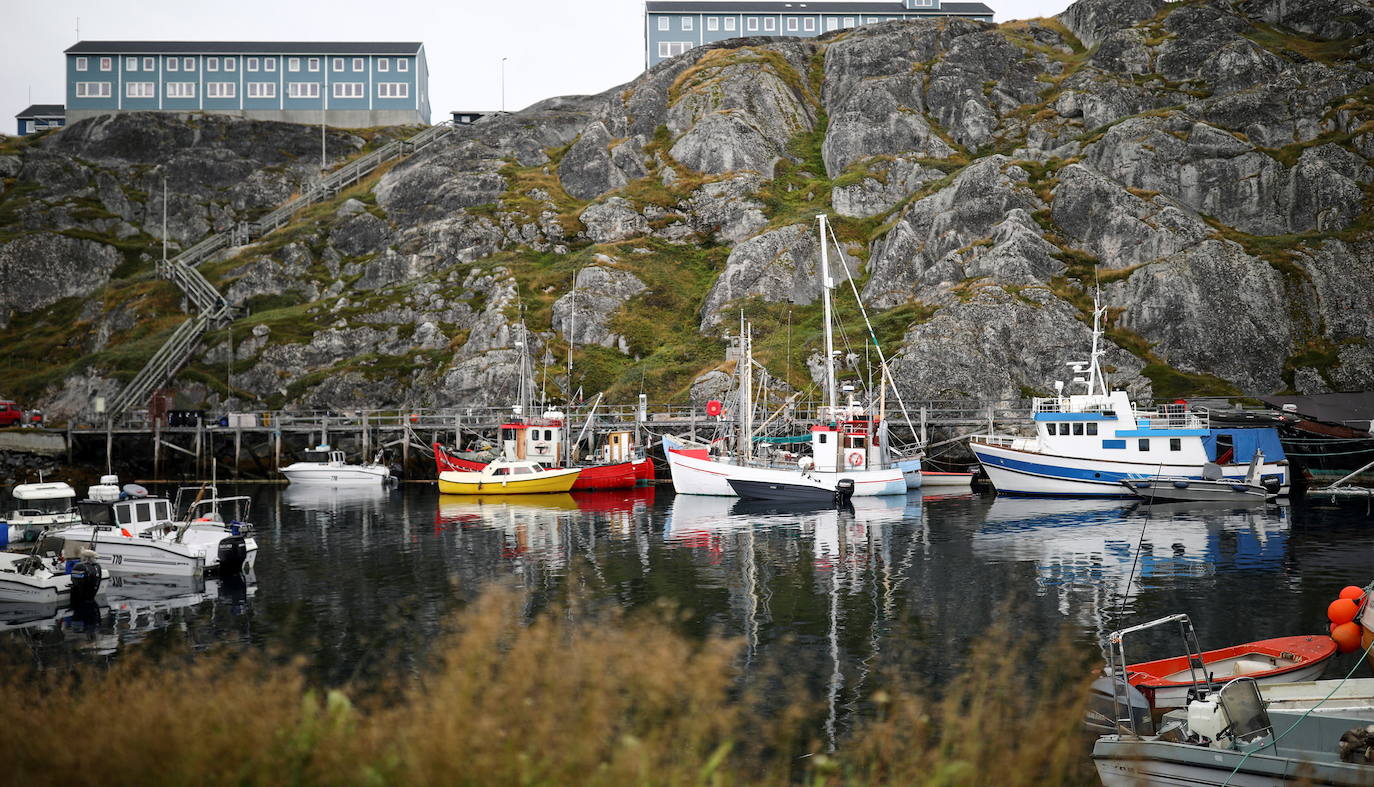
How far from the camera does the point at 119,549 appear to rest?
31.2 metres

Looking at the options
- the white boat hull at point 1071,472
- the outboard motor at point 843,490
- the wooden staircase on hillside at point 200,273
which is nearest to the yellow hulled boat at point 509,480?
the outboard motor at point 843,490

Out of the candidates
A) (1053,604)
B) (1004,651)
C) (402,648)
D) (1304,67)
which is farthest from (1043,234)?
(402,648)

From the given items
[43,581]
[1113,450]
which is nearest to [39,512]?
[43,581]

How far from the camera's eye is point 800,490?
2056 inches

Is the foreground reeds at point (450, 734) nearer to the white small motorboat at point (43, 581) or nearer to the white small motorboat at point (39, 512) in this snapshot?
the white small motorboat at point (43, 581)

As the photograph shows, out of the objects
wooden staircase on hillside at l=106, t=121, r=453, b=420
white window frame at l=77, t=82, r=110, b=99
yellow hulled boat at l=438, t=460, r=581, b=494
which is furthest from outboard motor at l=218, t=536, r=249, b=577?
white window frame at l=77, t=82, r=110, b=99

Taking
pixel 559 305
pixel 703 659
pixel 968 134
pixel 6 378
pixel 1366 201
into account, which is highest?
pixel 968 134

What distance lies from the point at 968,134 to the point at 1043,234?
969 inches

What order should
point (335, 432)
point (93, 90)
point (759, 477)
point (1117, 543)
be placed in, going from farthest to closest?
1. point (93, 90)
2. point (335, 432)
3. point (759, 477)
4. point (1117, 543)

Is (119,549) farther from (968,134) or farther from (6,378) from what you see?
(968,134)

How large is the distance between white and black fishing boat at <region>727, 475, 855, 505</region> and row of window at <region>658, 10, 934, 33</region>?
89391 millimetres

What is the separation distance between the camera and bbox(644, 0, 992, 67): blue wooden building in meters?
124

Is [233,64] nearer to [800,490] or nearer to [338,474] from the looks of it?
[338,474]

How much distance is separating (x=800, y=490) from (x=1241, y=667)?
3578 centimetres
